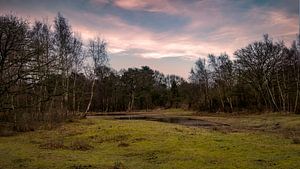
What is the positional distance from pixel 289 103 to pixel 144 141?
163 feet

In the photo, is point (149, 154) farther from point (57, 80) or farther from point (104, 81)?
point (104, 81)

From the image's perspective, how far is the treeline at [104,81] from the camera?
41.7 feet

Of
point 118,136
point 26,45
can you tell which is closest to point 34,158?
point 26,45

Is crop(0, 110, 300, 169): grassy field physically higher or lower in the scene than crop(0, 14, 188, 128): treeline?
lower

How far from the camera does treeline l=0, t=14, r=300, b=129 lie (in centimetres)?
1270

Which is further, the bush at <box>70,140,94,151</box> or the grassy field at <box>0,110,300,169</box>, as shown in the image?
the bush at <box>70,140,94,151</box>

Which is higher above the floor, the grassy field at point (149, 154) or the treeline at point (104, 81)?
the treeline at point (104, 81)

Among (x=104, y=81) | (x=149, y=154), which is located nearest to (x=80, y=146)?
(x=149, y=154)

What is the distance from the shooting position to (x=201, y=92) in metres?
105

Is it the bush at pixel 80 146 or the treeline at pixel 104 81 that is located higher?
the treeline at pixel 104 81

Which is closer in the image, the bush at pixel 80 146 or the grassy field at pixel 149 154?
the grassy field at pixel 149 154

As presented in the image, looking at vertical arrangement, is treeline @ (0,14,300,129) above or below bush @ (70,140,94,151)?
above

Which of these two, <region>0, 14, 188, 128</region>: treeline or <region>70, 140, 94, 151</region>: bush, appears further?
<region>70, 140, 94, 151</region>: bush

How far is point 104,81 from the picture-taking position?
121 m
